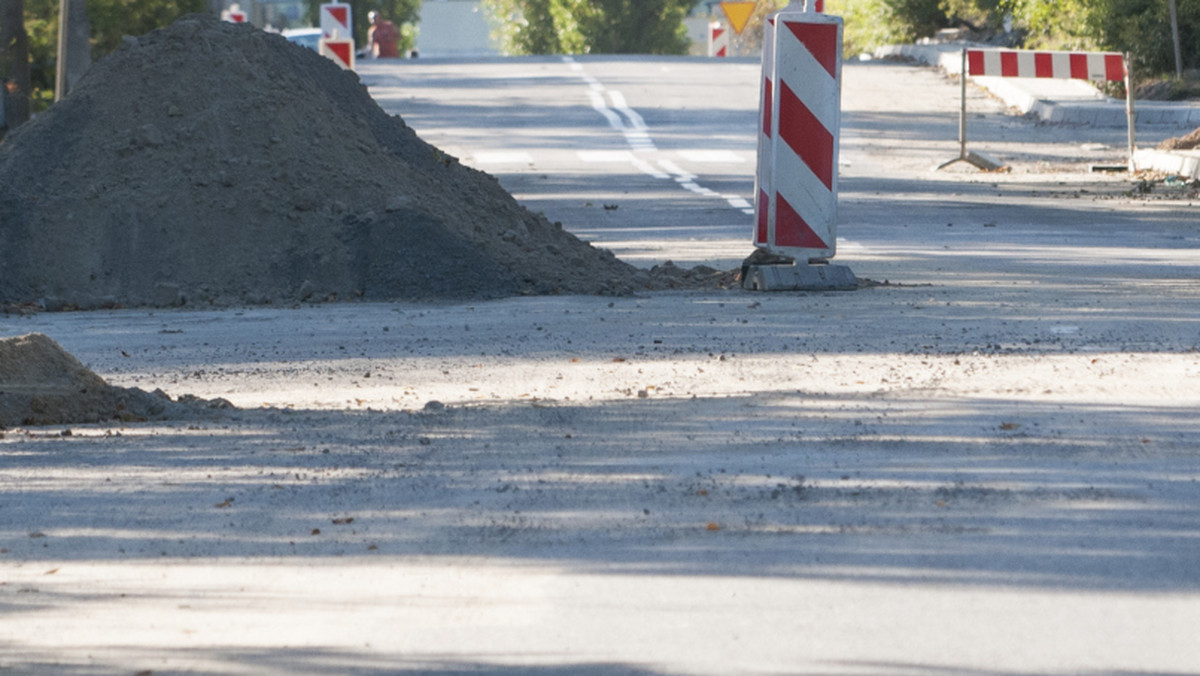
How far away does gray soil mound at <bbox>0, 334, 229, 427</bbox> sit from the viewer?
637 centimetres

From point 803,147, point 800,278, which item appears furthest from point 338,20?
point 800,278

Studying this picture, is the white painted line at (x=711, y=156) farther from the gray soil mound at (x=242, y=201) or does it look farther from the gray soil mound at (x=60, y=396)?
the gray soil mound at (x=60, y=396)

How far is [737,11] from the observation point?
44500 mm

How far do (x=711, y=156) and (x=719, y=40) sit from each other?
28.9 metres

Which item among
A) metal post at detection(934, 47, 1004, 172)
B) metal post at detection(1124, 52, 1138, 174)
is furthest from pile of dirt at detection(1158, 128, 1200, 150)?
metal post at detection(934, 47, 1004, 172)

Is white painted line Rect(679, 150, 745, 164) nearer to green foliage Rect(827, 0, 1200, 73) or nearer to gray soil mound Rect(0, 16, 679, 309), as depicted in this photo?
green foliage Rect(827, 0, 1200, 73)

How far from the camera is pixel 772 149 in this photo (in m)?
9.70

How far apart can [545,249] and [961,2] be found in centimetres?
2944

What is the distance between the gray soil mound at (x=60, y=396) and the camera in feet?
20.9

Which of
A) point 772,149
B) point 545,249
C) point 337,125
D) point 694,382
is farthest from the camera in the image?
point 337,125

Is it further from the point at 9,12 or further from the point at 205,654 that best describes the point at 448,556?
the point at 9,12

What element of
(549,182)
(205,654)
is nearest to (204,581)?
(205,654)

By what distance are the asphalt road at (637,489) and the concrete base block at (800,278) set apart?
19 cm

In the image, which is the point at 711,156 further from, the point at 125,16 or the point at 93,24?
the point at 93,24
